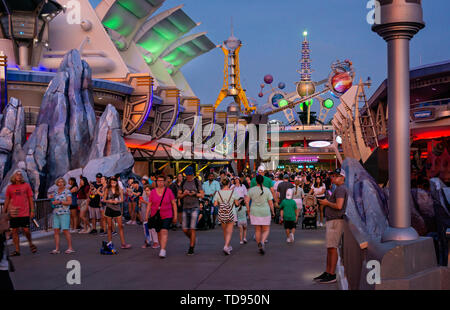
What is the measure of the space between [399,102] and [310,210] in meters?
10.8

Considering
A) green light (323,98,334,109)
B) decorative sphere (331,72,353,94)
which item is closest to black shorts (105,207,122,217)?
decorative sphere (331,72,353,94)

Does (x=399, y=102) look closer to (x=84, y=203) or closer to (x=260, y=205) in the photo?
(x=260, y=205)

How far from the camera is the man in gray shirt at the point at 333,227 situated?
7871 mm

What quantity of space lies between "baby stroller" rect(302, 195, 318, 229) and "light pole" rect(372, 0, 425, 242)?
10323 millimetres

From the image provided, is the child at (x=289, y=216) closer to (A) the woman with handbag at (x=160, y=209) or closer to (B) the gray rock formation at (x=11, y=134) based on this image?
(A) the woman with handbag at (x=160, y=209)

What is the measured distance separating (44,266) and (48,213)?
24.6ft

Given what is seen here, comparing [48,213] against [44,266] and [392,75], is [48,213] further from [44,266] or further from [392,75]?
[392,75]

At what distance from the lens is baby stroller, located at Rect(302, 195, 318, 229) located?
1554 centimetres

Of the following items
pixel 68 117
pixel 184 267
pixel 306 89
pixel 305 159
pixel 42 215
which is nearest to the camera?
pixel 184 267

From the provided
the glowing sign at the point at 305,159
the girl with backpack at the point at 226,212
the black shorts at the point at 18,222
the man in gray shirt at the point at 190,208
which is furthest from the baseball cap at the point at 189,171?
the glowing sign at the point at 305,159

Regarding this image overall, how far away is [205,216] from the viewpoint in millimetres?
16078

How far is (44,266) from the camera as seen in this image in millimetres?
9797

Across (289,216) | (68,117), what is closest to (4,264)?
(289,216)

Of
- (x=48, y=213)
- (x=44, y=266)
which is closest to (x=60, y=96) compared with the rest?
(x=48, y=213)
